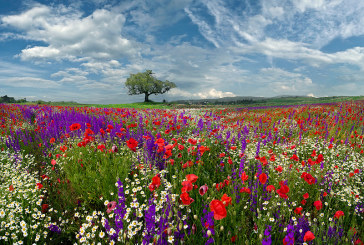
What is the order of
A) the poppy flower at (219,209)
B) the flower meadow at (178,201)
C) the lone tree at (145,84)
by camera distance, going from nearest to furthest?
the poppy flower at (219,209)
the flower meadow at (178,201)
the lone tree at (145,84)

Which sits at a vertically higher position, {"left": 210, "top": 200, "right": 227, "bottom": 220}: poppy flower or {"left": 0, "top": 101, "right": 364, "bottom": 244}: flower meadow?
{"left": 210, "top": 200, "right": 227, "bottom": 220}: poppy flower

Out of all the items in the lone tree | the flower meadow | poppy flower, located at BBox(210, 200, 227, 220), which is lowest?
the flower meadow

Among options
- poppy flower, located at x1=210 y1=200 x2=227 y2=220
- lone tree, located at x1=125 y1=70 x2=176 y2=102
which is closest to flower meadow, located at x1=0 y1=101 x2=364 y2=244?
poppy flower, located at x1=210 y1=200 x2=227 y2=220

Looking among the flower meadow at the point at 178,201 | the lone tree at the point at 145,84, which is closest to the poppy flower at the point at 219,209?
the flower meadow at the point at 178,201

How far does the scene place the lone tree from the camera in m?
58.8

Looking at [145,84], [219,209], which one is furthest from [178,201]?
[145,84]

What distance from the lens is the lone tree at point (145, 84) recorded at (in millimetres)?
58787

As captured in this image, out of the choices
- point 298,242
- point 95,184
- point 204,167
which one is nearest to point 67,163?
point 95,184

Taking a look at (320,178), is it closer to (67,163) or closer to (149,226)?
(149,226)

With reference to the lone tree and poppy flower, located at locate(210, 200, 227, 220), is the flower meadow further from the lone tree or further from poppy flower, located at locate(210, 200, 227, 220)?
the lone tree

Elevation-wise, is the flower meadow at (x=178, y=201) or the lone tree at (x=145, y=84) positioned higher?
the lone tree at (x=145, y=84)

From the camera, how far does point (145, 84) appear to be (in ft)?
191

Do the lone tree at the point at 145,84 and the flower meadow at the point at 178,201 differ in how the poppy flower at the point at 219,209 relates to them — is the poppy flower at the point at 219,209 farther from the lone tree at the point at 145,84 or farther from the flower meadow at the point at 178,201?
the lone tree at the point at 145,84

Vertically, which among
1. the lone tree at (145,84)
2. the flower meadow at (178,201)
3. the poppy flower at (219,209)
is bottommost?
the flower meadow at (178,201)
